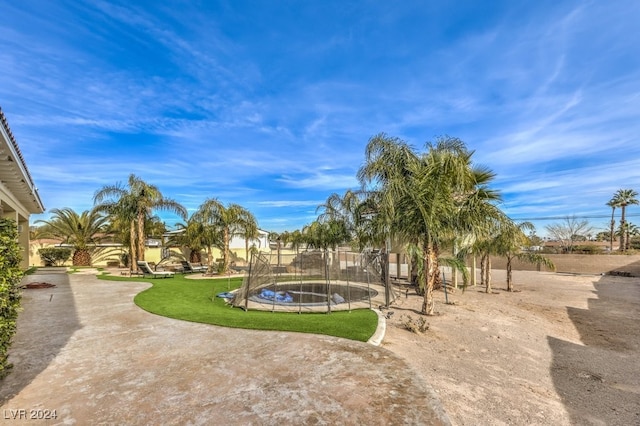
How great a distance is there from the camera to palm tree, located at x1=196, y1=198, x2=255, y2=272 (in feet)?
59.1

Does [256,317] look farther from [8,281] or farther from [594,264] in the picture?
[594,264]

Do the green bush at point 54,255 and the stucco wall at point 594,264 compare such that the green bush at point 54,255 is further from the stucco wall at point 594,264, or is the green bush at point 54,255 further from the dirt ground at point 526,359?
the stucco wall at point 594,264

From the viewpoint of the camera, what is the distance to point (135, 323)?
6.74m

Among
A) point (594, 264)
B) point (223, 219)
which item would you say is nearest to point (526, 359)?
point (223, 219)

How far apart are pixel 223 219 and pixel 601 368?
1639 cm

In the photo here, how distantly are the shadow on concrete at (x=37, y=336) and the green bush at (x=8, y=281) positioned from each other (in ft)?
2.16

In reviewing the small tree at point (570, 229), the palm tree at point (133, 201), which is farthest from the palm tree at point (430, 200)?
the small tree at point (570, 229)

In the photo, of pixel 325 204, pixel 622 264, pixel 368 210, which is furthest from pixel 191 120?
pixel 622 264

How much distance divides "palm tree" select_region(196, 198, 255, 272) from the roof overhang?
7.33 m

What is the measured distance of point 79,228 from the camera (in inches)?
899

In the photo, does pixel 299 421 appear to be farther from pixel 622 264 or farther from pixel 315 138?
pixel 622 264

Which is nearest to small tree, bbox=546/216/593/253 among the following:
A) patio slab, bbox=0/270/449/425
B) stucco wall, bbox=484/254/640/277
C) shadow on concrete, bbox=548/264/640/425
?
stucco wall, bbox=484/254/640/277

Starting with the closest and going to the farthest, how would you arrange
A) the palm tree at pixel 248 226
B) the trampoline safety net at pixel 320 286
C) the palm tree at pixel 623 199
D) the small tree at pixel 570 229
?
the trampoline safety net at pixel 320 286
the palm tree at pixel 248 226
the palm tree at pixel 623 199
the small tree at pixel 570 229

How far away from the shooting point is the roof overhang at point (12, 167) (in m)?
6.07
